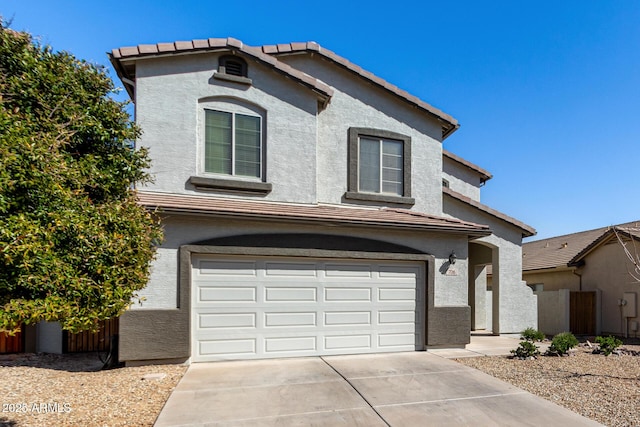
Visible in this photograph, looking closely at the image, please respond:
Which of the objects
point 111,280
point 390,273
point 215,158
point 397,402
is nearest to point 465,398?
point 397,402

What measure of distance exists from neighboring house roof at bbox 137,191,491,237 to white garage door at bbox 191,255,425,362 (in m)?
1.07

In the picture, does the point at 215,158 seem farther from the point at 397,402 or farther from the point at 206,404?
the point at 397,402

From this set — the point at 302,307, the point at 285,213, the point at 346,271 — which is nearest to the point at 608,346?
the point at 346,271

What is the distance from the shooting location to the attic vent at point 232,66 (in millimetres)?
9953

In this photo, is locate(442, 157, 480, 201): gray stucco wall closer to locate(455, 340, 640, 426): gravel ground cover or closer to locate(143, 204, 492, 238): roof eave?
locate(143, 204, 492, 238): roof eave

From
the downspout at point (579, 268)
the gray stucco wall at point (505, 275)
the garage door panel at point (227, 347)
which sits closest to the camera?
the garage door panel at point (227, 347)

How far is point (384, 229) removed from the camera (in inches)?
380

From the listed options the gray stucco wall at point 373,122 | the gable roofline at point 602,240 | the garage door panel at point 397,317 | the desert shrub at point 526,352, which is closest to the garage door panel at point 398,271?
the garage door panel at point 397,317

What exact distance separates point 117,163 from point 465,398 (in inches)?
248

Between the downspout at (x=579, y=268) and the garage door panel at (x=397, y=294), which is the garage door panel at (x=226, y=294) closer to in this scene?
the garage door panel at (x=397, y=294)

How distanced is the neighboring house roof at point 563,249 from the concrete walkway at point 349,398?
11.3 meters

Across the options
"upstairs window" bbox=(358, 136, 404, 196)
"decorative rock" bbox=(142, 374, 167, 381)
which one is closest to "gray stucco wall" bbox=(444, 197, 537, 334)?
"upstairs window" bbox=(358, 136, 404, 196)

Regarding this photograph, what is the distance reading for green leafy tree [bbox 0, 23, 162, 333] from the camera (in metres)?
3.30

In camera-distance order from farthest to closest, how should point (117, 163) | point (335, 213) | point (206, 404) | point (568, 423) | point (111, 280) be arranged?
point (335, 213), point (206, 404), point (568, 423), point (117, 163), point (111, 280)
